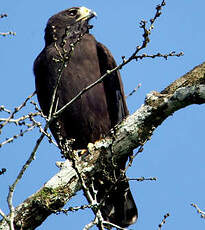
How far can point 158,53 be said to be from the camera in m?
3.67

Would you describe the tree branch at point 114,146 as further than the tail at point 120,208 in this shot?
No

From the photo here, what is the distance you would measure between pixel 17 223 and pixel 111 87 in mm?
2678

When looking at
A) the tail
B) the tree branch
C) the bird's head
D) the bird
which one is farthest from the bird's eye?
the tree branch

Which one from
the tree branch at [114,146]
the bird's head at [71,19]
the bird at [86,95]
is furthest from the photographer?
the bird's head at [71,19]

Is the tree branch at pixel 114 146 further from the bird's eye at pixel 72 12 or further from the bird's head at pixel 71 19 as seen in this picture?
the bird's eye at pixel 72 12

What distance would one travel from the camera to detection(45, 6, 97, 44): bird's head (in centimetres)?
686

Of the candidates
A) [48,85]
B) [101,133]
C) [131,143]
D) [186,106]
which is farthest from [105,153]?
[48,85]

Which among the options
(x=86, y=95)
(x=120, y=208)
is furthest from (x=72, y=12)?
(x=120, y=208)

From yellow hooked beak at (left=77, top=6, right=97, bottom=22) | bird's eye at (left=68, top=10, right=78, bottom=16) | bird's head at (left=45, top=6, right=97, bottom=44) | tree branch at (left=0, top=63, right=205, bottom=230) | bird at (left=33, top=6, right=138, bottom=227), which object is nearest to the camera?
tree branch at (left=0, top=63, right=205, bottom=230)

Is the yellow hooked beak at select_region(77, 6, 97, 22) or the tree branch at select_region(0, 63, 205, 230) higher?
the yellow hooked beak at select_region(77, 6, 97, 22)

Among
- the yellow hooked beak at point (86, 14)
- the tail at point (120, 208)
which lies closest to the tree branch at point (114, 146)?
the tail at point (120, 208)

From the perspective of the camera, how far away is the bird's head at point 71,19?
6863 mm

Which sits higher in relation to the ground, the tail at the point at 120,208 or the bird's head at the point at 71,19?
the bird's head at the point at 71,19

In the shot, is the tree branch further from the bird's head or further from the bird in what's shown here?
the bird's head
